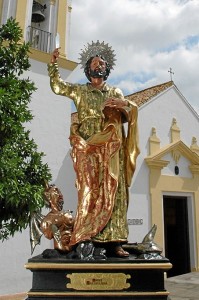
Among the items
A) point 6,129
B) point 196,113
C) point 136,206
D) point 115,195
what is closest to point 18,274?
point 136,206

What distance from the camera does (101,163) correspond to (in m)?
Result: 3.35

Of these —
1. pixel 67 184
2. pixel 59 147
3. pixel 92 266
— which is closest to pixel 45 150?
pixel 59 147

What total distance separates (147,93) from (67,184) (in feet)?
15.2

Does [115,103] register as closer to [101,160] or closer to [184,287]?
[101,160]

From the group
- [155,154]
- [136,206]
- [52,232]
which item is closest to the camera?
[52,232]

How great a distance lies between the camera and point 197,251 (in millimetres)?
9852

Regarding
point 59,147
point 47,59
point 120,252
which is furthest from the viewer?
point 47,59

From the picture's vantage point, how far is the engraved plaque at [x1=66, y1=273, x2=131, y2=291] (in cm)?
276

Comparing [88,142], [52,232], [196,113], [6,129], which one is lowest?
[52,232]

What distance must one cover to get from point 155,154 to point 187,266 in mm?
3219

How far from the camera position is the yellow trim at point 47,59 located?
8.03 metres

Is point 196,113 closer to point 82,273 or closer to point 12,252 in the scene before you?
point 12,252

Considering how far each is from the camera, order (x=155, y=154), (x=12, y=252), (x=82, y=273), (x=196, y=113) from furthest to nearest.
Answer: (x=196, y=113), (x=155, y=154), (x=12, y=252), (x=82, y=273)

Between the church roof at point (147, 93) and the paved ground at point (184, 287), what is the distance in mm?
4653
